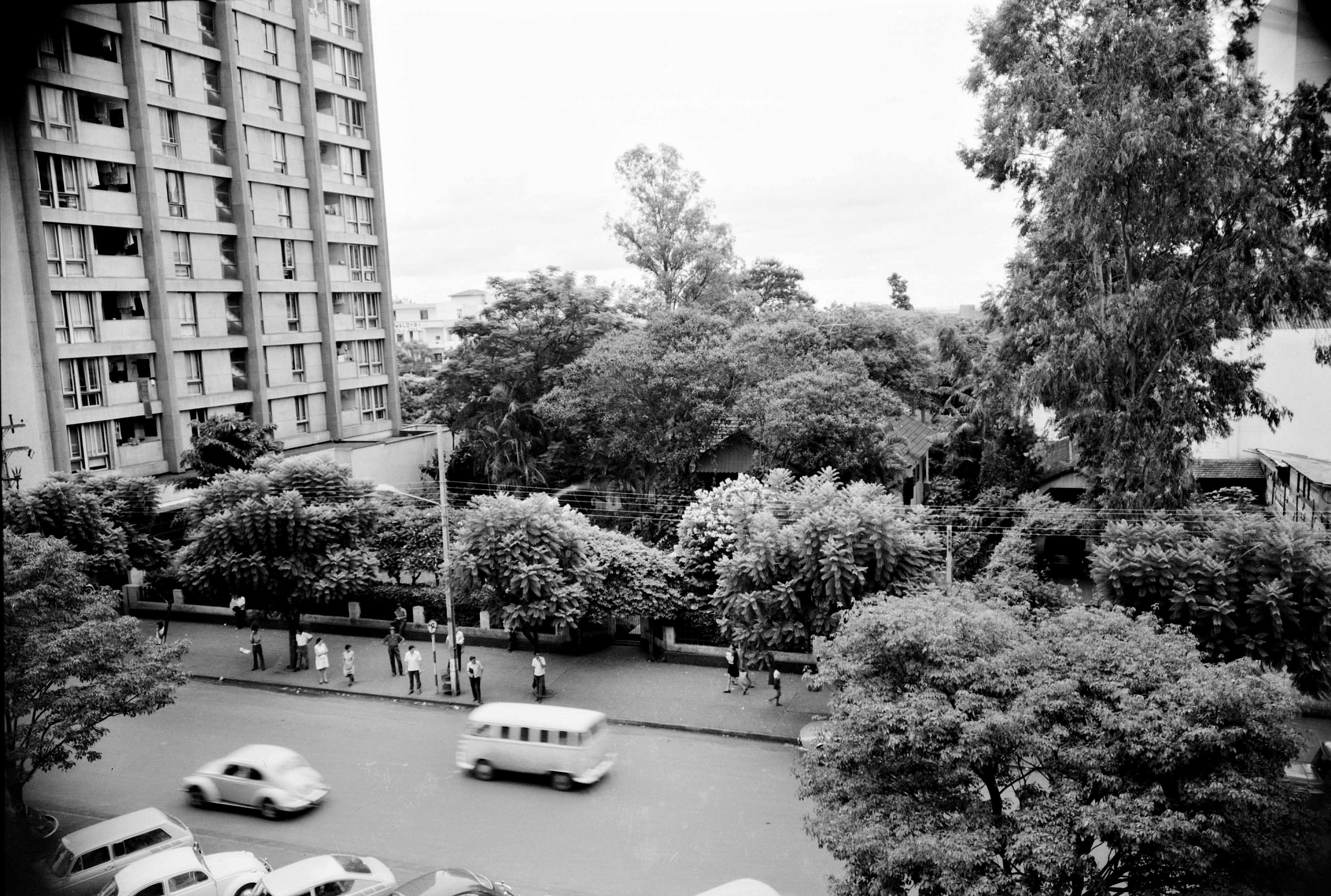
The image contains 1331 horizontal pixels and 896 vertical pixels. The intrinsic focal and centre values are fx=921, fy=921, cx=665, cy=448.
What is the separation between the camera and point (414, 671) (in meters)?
11.5

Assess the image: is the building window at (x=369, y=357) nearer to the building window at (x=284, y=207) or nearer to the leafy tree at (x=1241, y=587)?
the building window at (x=284, y=207)

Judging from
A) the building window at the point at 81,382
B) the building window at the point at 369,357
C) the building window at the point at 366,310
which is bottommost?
the building window at the point at 81,382

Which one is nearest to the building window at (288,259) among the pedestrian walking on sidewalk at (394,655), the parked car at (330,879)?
the pedestrian walking on sidewalk at (394,655)

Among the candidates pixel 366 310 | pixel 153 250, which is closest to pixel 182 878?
pixel 153 250

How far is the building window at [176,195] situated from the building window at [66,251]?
1635mm

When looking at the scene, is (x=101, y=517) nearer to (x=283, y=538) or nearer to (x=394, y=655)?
(x=283, y=538)

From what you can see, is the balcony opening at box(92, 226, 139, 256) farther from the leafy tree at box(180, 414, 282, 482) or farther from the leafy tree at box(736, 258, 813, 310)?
the leafy tree at box(736, 258, 813, 310)

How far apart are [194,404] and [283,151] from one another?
18.4 ft

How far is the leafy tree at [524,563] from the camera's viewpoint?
1130 cm

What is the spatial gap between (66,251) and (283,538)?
259 inches

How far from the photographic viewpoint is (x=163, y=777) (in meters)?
8.58

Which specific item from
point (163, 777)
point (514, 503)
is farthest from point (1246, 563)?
point (163, 777)

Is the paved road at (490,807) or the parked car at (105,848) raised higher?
the parked car at (105,848)

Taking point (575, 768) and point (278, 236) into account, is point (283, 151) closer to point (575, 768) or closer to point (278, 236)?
point (278, 236)
